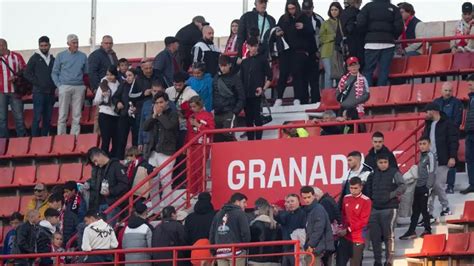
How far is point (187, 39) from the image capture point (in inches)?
1280

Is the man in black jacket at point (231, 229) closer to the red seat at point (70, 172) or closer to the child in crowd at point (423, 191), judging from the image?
the child in crowd at point (423, 191)

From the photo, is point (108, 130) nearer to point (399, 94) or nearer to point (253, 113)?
point (253, 113)

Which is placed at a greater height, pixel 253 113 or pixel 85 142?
pixel 253 113

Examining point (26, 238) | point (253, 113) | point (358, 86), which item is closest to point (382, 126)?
point (358, 86)

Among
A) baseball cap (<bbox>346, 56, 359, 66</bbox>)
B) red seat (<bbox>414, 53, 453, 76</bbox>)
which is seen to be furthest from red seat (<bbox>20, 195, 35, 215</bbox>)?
red seat (<bbox>414, 53, 453, 76</bbox>)

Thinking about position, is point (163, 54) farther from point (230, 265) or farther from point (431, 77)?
point (230, 265)

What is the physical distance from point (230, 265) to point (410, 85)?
5.59 metres

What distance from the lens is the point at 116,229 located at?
91.0ft

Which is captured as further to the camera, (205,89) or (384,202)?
(205,89)

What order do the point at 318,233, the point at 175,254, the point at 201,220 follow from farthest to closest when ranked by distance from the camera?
the point at 201,220 < the point at 175,254 < the point at 318,233

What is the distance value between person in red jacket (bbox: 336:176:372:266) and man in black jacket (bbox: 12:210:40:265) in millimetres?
4221

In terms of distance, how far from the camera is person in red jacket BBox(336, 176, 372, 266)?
25484mm

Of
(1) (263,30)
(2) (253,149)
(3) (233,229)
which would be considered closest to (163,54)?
(1) (263,30)

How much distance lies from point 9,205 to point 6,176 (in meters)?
0.81
